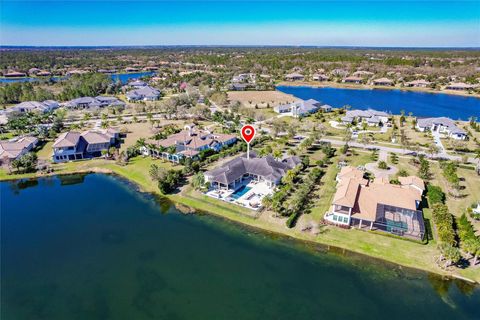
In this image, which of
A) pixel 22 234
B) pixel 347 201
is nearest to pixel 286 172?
pixel 347 201

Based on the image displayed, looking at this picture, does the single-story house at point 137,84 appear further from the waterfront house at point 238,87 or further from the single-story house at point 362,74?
the single-story house at point 362,74

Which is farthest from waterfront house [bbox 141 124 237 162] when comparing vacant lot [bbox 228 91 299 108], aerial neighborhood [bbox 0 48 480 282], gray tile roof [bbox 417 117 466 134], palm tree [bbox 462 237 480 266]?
gray tile roof [bbox 417 117 466 134]

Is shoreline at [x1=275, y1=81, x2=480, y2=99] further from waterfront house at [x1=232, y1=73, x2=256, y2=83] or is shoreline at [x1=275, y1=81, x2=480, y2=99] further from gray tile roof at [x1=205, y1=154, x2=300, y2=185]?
gray tile roof at [x1=205, y1=154, x2=300, y2=185]

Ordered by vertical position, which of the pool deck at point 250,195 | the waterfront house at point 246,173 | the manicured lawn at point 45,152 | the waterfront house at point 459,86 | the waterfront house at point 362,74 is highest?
the waterfront house at point 362,74

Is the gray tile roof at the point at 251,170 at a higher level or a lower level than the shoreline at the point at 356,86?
lower

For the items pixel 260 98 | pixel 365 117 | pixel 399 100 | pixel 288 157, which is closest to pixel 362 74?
pixel 399 100

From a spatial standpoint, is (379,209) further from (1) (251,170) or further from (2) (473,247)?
(1) (251,170)

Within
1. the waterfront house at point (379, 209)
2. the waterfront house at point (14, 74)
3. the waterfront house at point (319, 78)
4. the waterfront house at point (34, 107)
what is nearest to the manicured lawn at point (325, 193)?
the waterfront house at point (379, 209)
